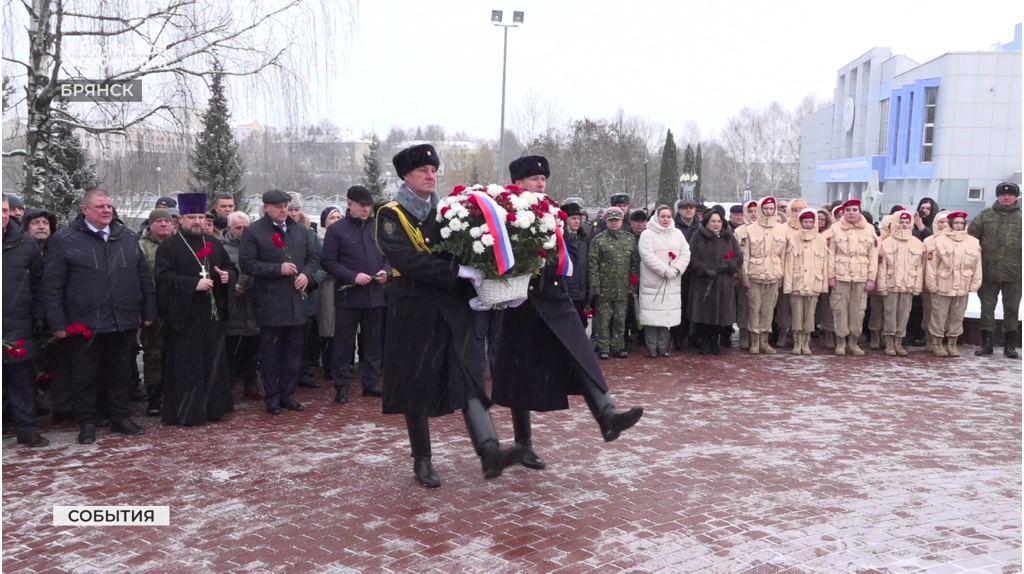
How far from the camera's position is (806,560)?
14.8ft

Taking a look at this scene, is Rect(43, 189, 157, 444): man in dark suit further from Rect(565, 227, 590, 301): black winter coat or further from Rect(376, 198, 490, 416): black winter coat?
Rect(565, 227, 590, 301): black winter coat

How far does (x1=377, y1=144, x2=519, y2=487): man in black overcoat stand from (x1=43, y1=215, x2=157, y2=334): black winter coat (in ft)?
8.72

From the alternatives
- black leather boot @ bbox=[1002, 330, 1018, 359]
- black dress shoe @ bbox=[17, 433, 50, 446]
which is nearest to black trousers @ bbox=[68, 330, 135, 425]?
black dress shoe @ bbox=[17, 433, 50, 446]

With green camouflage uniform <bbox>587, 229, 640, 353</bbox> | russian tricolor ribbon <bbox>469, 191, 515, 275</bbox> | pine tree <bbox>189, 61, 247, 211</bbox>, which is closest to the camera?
russian tricolor ribbon <bbox>469, 191, 515, 275</bbox>

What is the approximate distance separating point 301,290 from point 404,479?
8.96 ft

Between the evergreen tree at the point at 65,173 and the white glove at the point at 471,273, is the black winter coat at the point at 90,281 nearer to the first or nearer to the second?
the evergreen tree at the point at 65,173

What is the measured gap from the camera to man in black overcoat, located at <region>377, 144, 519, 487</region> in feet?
18.0

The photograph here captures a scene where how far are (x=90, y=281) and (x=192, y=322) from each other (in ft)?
2.96

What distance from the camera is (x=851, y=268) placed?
11.2 metres

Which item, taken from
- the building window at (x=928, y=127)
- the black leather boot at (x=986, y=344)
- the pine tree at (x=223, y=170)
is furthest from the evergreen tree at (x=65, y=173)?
the building window at (x=928, y=127)

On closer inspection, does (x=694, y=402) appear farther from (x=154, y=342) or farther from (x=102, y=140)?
(x=102, y=140)

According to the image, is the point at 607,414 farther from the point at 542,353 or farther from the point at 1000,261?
the point at 1000,261

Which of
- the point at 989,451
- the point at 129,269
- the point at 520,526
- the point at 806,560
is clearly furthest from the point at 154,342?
the point at 989,451

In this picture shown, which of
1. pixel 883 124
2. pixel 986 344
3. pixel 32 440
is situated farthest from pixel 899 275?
pixel 883 124
